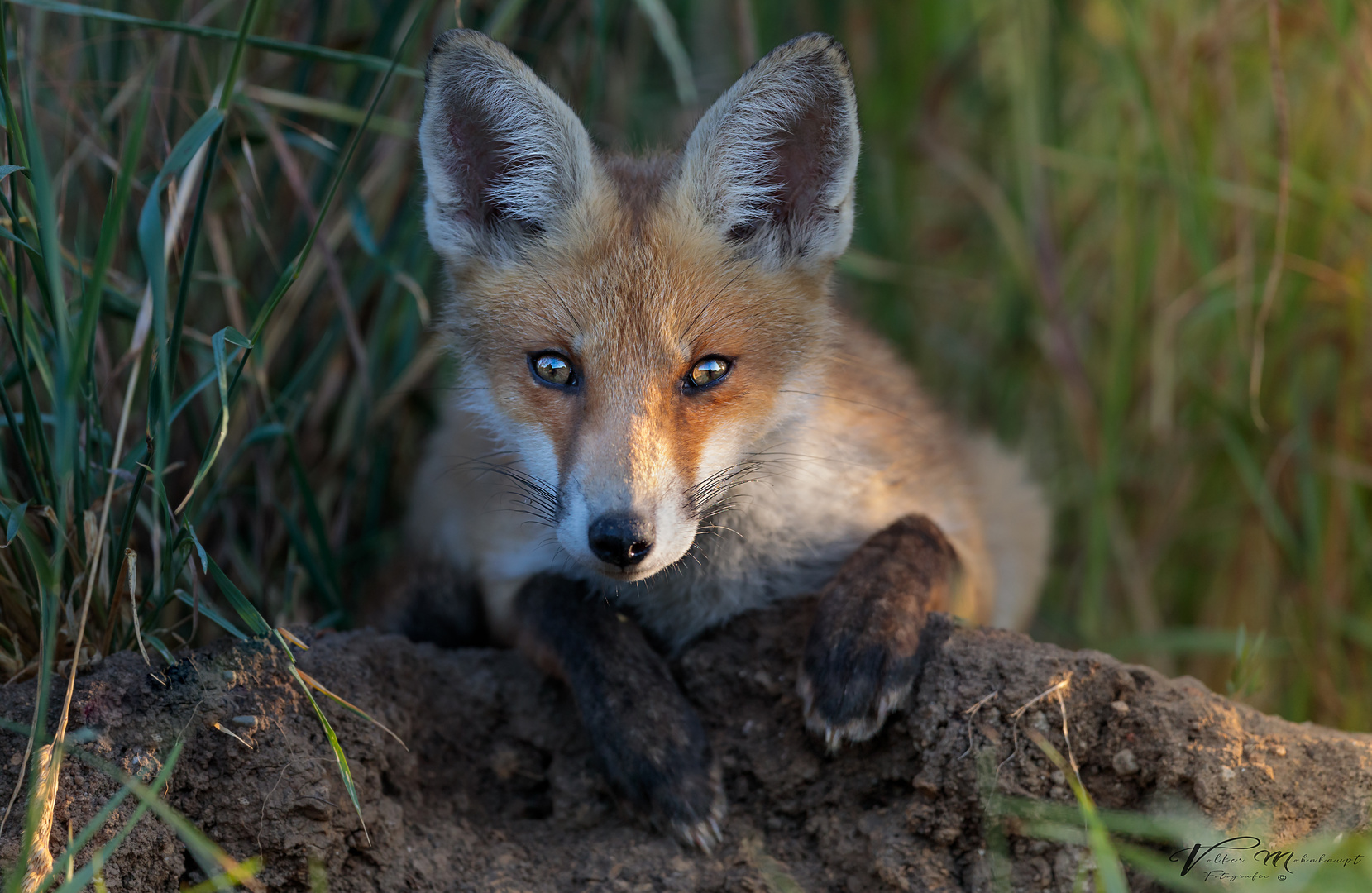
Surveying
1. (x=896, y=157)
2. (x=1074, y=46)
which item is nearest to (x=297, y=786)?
(x=896, y=157)

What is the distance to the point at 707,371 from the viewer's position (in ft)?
7.60

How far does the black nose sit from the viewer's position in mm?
1957

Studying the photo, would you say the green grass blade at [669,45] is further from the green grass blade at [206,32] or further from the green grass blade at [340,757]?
the green grass blade at [340,757]

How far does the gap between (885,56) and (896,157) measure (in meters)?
0.42

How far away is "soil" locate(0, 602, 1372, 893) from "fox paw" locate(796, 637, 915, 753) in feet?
0.21

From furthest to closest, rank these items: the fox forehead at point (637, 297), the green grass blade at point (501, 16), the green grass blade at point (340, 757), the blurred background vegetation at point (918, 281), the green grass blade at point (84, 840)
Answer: the green grass blade at point (501, 16)
the blurred background vegetation at point (918, 281)
the fox forehead at point (637, 297)
the green grass blade at point (340, 757)
the green grass blade at point (84, 840)

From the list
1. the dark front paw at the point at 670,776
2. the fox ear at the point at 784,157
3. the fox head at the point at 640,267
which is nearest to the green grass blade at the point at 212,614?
the fox head at the point at 640,267

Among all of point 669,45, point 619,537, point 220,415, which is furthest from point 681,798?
point 669,45

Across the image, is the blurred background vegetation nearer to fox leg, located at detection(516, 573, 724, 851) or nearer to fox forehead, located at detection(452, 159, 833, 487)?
fox forehead, located at detection(452, 159, 833, 487)

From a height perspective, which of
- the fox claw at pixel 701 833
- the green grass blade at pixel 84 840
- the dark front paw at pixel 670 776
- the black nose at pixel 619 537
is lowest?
the fox claw at pixel 701 833

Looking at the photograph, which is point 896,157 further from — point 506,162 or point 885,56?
point 506,162

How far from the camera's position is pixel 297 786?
79.0 inches

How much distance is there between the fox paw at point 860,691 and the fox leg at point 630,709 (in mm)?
283

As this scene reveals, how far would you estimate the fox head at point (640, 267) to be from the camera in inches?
88.0
